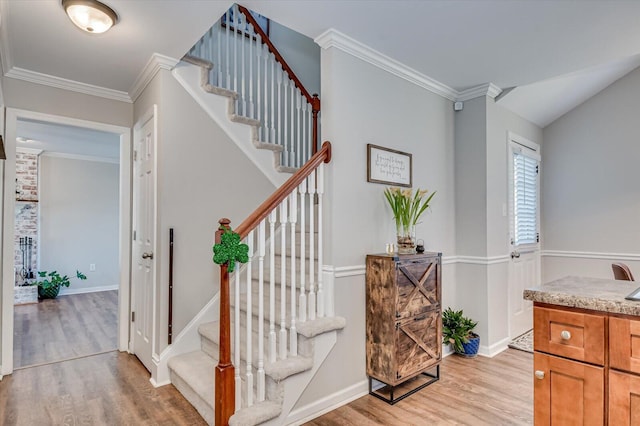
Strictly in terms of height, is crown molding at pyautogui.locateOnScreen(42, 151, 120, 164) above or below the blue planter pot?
above

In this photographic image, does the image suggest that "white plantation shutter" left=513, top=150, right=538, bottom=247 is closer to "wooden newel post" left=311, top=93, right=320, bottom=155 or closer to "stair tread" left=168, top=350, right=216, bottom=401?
"wooden newel post" left=311, top=93, right=320, bottom=155

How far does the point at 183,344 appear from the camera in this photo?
9.21 ft

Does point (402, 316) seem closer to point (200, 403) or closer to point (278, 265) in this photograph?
point (278, 265)

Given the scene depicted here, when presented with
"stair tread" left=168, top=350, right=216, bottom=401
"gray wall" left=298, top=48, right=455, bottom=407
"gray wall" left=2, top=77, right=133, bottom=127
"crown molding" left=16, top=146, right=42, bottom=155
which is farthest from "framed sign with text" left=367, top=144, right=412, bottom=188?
"crown molding" left=16, top=146, right=42, bottom=155

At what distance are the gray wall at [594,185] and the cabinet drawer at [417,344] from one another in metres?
2.80

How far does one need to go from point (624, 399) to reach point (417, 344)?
1.33 m

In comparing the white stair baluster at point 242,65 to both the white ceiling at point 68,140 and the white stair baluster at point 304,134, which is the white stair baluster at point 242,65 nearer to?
the white stair baluster at point 304,134

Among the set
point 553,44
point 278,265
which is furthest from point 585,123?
point 278,265

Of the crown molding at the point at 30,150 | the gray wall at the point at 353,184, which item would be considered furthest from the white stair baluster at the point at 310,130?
the crown molding at the point at 30,150

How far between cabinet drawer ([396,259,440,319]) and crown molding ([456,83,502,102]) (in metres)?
1.79

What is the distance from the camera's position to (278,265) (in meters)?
3.11

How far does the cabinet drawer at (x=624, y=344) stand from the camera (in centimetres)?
134

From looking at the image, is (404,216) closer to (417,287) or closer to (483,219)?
(417,287)

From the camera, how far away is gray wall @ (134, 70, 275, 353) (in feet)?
9.07
